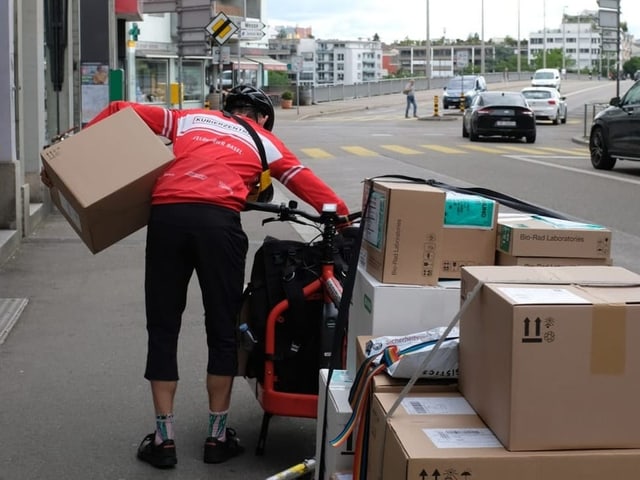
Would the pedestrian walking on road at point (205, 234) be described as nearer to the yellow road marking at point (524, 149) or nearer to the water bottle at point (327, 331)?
the water bottle at point (327, 331)

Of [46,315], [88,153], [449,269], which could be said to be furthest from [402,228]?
[46,315]

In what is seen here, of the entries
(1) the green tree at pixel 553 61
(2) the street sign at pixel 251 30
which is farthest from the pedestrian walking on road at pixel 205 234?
(1) the green tree at pixel 553 61

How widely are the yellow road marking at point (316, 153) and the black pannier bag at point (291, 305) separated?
19.2m

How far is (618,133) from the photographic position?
2019 cm

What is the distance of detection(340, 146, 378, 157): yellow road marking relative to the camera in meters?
24.8

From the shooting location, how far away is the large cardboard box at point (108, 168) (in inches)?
186

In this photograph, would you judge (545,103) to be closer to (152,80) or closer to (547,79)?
(152,80)

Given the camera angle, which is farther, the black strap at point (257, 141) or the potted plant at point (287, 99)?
the potted plant at point (287, 99)

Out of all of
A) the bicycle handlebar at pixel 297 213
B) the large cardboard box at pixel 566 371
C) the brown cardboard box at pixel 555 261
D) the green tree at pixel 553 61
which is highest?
the green tree at pixel 553 61

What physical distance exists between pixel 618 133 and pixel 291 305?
53.8 feet

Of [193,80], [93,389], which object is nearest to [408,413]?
[93,389]

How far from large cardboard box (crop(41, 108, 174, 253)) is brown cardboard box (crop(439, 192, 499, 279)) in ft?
4.25

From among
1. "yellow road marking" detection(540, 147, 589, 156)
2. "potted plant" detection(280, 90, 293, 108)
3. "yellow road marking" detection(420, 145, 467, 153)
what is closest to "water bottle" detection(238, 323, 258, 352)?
"yellow road marking" detection(420, 145, 467, 153)

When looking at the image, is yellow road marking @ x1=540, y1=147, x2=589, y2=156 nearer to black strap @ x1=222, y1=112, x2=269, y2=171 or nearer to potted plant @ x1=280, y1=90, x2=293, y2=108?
black strap @ x1=222, y1=112, x2=269, y2=171
